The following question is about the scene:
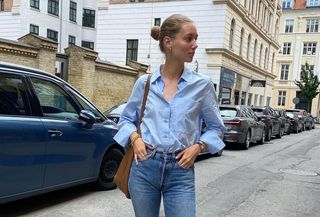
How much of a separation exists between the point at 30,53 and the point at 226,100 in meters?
19.7

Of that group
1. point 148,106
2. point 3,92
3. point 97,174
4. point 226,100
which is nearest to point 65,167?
point 97,174

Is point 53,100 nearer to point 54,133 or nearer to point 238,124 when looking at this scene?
point 54,133

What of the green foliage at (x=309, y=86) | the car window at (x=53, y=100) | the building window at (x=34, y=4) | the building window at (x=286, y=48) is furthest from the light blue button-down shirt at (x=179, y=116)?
the building window at (x=286, y=48)

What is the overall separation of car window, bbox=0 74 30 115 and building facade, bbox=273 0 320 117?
5741 cm

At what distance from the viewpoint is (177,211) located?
232cm

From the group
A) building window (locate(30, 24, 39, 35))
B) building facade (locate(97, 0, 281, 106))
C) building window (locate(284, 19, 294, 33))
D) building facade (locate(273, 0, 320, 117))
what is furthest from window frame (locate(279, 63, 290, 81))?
building window (locate(30, 24, 39, 35))

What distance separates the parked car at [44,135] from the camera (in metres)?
4.32

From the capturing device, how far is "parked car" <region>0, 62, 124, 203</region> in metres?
4.32

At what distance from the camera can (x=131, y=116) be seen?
2.54 meters

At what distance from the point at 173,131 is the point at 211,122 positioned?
11.4 inches

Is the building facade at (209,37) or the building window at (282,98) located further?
the building window at (282,98)

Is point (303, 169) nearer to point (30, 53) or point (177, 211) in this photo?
point (177, 211)

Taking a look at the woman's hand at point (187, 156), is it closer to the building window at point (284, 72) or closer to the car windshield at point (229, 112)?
the car windshield at point (229, 112)

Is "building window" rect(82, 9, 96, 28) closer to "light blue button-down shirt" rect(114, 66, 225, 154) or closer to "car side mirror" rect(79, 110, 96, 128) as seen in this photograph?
"car side mirror" rect(79, 110, 96, 128)
